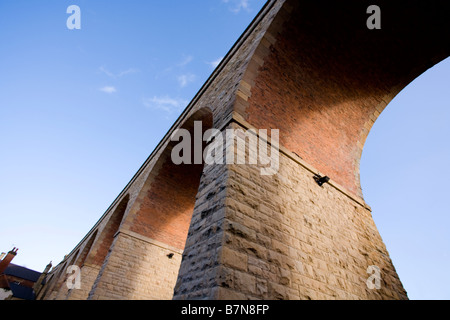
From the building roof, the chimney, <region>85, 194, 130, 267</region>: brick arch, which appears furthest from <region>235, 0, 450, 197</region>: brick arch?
the building roof

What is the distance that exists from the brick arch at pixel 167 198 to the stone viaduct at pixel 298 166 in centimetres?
68

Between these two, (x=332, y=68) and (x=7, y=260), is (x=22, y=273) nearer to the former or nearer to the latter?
(x=7, y=260)

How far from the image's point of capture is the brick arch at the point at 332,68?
196 inches

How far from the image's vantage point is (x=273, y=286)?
281 centimetres

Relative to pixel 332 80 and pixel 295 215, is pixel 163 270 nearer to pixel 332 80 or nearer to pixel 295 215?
pixel 295 215

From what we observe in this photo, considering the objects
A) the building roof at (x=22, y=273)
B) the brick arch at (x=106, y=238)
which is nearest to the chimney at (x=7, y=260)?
the building roof at (x=22, y=273)

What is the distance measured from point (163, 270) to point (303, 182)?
6.85 meters

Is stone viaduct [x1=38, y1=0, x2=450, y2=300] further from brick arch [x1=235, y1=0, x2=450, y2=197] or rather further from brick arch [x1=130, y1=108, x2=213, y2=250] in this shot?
brick arch [x1=130, y1=108, x2=213, y2=250]

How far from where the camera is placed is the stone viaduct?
9.62 feet

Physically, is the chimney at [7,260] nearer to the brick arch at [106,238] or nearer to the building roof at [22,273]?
the building roof at [22,273]
